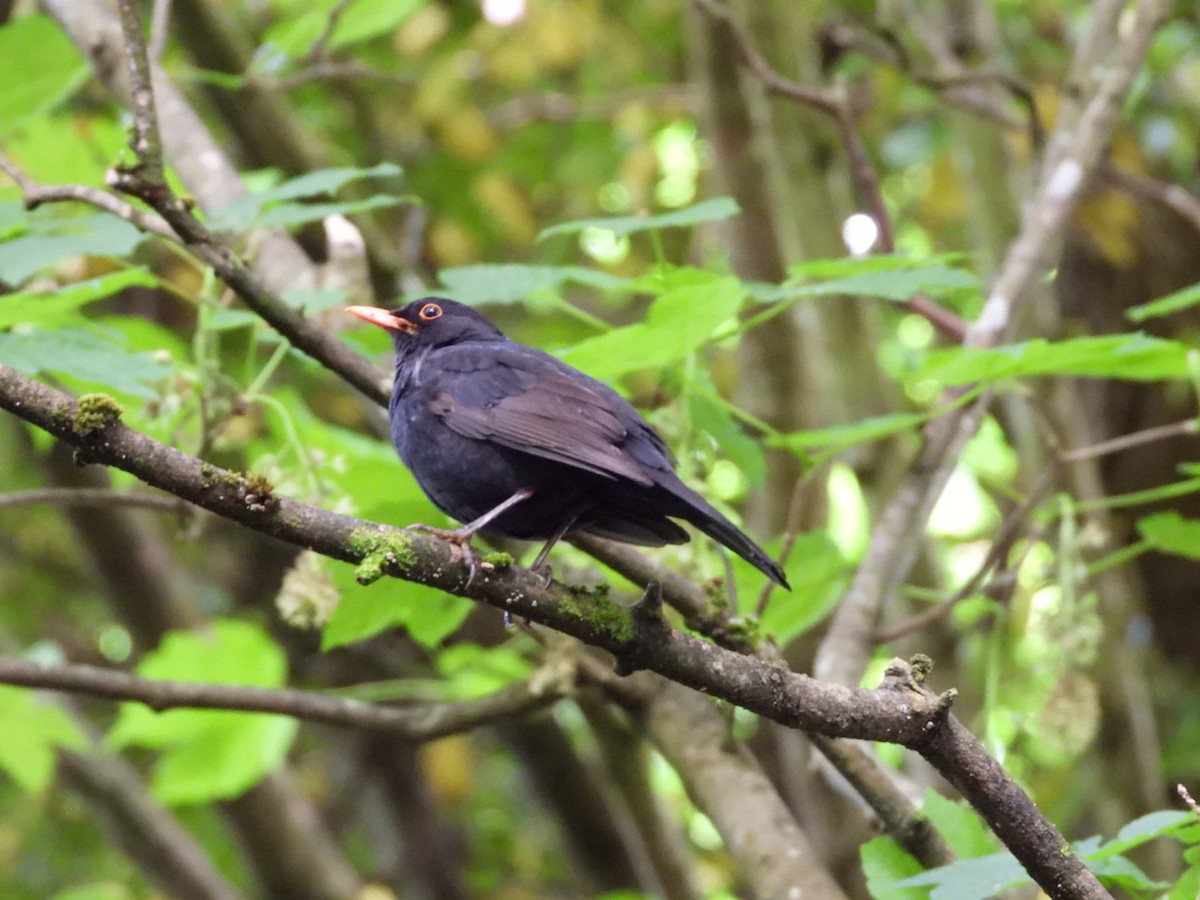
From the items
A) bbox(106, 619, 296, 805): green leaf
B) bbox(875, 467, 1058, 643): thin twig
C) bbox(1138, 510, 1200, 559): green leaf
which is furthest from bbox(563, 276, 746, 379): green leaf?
bbox(106, 619, 296, 805): green leaf

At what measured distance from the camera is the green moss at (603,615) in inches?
86.6

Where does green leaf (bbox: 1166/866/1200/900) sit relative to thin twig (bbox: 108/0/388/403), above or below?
below

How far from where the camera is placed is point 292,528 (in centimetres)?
202

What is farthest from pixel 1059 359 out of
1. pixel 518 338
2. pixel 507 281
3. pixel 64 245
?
pixel 518 338

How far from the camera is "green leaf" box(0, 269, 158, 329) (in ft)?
9.43

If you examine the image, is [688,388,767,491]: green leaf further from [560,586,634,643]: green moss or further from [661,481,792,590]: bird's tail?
[560,586,634,643]: green moss

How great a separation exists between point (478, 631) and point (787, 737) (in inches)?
64.8

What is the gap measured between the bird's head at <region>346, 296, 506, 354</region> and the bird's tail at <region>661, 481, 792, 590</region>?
3.90 ft

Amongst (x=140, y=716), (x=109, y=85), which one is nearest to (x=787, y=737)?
(x=140, y=716)

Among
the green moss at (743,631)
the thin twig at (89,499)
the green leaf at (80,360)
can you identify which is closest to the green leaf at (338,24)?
the thin twig at (89,499)

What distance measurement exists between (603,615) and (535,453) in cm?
64

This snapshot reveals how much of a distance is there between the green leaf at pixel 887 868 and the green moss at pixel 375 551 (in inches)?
42.6

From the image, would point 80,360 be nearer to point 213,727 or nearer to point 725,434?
point 725,434

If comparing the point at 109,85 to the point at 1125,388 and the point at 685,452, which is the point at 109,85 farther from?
the point at 1125,388
